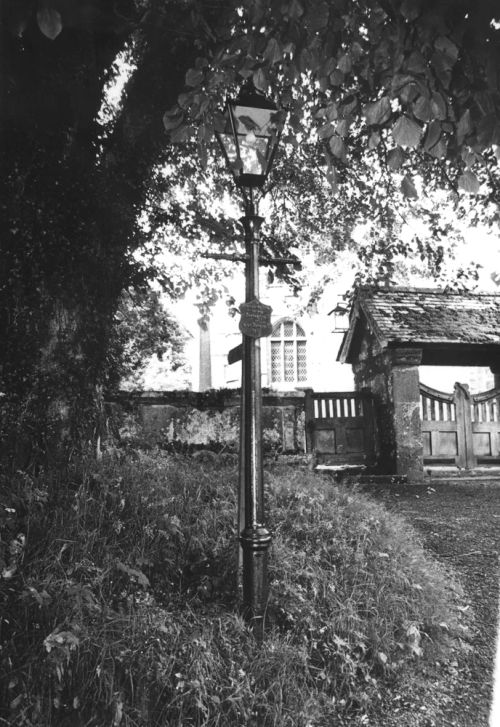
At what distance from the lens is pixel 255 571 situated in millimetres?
2898

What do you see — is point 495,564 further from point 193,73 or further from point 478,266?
point 478,266

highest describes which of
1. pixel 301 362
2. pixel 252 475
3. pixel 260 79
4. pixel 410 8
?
pixel 301 362

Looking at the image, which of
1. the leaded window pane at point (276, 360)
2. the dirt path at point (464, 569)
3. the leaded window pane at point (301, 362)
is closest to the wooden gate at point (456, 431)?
the dirt path at point (464, 569)

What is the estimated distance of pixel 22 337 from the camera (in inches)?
144

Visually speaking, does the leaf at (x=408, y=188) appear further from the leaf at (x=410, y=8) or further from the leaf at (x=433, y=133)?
the leaf at (x=410, y=8)

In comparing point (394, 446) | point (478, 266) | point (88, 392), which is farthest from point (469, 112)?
point (394, 446)

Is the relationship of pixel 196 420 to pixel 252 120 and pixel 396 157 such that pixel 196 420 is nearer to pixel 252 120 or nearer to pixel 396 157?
pixel 252 120

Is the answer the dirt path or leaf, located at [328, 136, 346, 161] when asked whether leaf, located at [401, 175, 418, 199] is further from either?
the dirt path

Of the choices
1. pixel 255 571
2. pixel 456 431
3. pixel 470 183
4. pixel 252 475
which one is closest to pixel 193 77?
pixel 470 183

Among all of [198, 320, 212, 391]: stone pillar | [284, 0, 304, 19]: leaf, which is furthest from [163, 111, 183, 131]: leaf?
[198, 320, 212, 391]: stone pillar

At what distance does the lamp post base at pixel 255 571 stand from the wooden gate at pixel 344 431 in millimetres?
6624

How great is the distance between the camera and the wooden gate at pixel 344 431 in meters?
9.76

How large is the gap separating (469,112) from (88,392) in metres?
3.11

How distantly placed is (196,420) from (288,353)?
1607 cm
